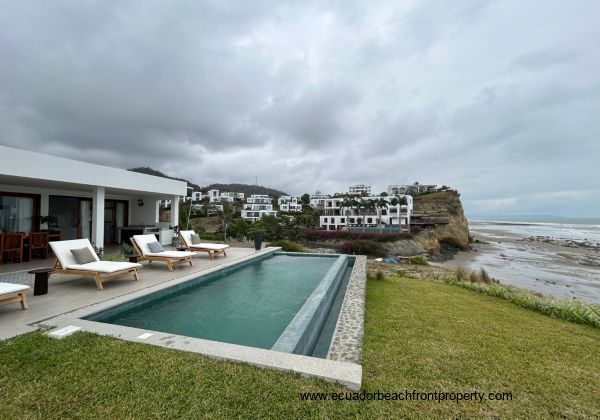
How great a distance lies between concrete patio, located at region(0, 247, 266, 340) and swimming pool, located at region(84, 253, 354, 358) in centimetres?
52

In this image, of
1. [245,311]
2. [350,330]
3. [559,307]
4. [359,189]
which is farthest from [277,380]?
[359,189]

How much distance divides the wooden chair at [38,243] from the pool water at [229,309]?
5.57 meters

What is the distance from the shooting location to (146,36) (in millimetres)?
10305

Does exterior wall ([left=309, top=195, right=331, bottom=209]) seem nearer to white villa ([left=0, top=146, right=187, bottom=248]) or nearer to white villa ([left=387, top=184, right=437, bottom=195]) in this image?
white villa ([left=387, top=184, right=437, bottom=195])

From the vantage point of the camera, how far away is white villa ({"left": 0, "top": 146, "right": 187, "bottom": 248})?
6.89m

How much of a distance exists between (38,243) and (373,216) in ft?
166

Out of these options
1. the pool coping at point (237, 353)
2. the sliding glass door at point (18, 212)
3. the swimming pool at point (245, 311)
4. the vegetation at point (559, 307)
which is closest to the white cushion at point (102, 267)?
the swimming pool at point (245, 311)

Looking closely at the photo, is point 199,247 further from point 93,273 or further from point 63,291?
point 63,291

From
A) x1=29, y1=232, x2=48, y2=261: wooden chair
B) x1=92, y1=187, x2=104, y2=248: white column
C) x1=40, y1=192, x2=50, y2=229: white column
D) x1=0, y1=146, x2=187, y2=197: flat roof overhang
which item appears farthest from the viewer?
x1=40, y1=192, x2=50, y2=229: white column

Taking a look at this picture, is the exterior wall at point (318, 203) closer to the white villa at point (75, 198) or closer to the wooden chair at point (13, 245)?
the white villa at point (75, 198)

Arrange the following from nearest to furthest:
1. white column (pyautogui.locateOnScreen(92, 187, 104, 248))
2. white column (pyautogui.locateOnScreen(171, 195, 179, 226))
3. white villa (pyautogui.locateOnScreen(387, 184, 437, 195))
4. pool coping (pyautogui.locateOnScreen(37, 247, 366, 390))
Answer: pool coping (pyautogui.locateOnScreen(37, 247, 366, 390)), white column (pyautogui.locateOnScreen(92, 187, 104, 248)), white column (pyautogui.locateOnScreen(171, 195, 179, 226)), white villa (pyautogui.locateOnScreen(387, 184, 437, 195))

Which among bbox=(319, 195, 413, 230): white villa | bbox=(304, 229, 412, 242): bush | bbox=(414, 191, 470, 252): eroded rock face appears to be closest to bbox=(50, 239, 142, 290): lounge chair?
bbox=(304, 229, 412, 242): bush

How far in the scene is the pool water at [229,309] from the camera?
13.5ft

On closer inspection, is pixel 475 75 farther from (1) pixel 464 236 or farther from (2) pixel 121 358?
(1) pixel 464 236
